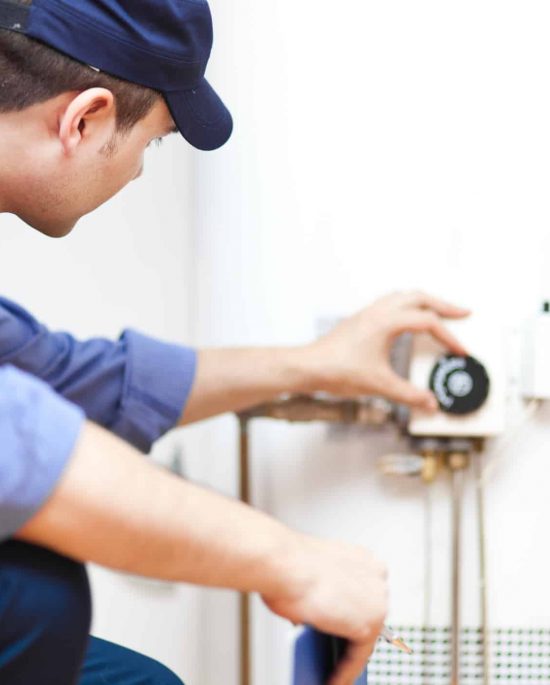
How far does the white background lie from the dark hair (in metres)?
0.37

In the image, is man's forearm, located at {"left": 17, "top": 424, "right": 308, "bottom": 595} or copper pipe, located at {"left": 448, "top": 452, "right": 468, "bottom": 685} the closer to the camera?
man's forearm, located at {"left": 17, "top": 424, "right": 308, "bottom": 595}

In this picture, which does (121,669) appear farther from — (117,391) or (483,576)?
(483,576)

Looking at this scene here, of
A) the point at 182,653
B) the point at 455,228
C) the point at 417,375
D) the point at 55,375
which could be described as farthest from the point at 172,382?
the point at 182,653

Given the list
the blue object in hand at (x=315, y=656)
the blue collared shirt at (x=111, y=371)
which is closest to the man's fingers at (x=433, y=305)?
the blue collared shirt at (x=111, y=371)

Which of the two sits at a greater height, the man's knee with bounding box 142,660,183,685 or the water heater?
the water heater

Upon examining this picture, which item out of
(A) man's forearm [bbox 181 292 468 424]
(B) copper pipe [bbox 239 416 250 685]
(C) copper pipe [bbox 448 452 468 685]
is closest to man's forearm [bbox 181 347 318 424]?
(A) man's forearm [bbox 181 292 468 424]

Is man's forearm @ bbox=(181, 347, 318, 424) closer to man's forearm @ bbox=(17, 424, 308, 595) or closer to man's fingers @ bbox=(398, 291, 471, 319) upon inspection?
man's fingers @ bbox=(398, 291, 471, 319)

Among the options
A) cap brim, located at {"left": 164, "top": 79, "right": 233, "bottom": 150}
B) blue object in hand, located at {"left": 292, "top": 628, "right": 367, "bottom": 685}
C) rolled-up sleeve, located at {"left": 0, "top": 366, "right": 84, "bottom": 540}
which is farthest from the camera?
cap brim, located at {"left": 164, "top": 79, "right": 233, "bottom": 150}

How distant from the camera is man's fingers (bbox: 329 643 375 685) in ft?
2.36

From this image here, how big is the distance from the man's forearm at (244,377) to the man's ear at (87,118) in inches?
12.9

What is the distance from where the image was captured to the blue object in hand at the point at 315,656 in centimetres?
70

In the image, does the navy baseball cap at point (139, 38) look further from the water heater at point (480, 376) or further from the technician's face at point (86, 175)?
the water heater at point (480, 376)

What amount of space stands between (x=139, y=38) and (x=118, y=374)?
0.41m

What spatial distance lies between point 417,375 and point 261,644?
0.46 metres
